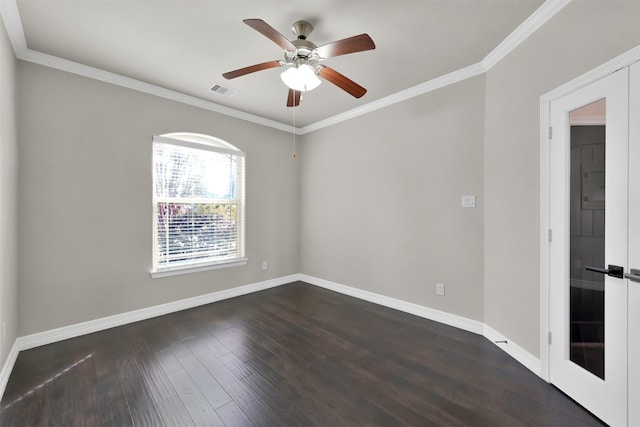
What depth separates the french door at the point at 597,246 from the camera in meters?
1.49

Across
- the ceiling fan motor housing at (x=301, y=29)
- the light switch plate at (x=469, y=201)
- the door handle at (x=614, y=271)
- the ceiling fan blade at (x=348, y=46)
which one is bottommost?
the door handle at (x=614, y=271)

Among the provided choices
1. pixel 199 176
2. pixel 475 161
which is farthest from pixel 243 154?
pixel 475 161

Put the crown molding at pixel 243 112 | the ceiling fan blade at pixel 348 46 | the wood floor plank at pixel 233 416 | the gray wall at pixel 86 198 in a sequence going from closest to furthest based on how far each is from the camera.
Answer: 1. the wood floor plank at pixel 233 416
2. the ceiling fan blade at pixel 348 46
3. the crown molding at pixel 243 112
4. the gray wall at pixel 86 198

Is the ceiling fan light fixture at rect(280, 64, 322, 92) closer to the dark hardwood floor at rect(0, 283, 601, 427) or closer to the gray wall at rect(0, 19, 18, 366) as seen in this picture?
the gray wall at rect(0, 19, 18, 366)

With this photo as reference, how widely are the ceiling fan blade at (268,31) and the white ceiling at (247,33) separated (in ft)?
1.01

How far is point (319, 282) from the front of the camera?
4.54m

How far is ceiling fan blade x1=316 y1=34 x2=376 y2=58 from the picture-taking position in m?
1.75

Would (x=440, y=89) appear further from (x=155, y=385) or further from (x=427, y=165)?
(x=155, y=385)

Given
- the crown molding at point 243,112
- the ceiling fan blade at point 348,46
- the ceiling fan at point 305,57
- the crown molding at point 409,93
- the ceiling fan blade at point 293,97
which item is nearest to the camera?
the ceiling fan blade at point 348,46

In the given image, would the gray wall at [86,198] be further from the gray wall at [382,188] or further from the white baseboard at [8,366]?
the white baseboard at [8,366]

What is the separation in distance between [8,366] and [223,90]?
3285 millimetres

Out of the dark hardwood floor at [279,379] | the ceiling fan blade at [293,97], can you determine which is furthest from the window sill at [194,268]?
the ceiling fan blade at [293,97]

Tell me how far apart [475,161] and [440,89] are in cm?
95

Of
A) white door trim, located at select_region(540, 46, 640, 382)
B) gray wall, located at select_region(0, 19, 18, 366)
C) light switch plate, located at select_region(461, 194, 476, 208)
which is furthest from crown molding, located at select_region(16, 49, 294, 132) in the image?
white door trim, located at select_region(540, 46, 640, 382)
